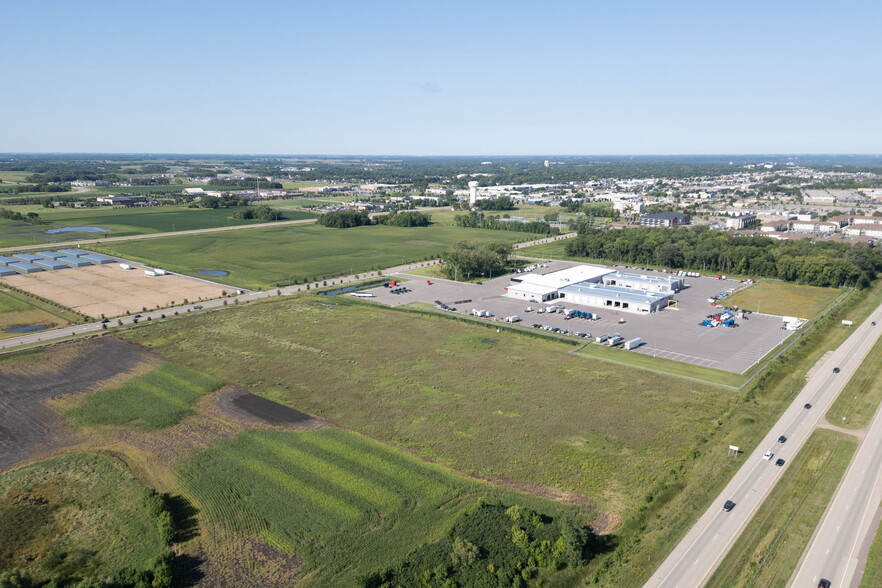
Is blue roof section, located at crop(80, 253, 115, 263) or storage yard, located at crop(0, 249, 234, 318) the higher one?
blue roof section, located at crop(80, 253, 115, 263)

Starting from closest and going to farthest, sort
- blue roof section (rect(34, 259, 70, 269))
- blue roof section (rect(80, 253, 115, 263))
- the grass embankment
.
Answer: the grass embankment
blue roof section (rect(34, 259, 70, 269))
blue roof section (rect(80, 253, 115, 263))

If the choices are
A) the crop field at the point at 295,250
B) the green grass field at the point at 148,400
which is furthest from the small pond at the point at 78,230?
the green grass field at the point at 148,400

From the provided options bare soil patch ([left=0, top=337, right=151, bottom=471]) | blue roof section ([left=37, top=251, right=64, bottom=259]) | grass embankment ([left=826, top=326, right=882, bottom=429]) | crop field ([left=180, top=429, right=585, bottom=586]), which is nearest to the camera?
crop field ([left=180, top=429, right=585, bottom=586])

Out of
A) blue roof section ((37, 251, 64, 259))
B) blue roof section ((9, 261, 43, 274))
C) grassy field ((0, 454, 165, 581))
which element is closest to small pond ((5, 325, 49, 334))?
grassy field ((0, 454, 165, 581))

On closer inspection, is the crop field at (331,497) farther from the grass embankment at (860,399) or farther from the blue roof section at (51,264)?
the blue roof section at (51,264)

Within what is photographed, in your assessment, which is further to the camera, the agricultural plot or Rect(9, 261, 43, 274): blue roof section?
Rect(9, 261, 43, 274): blue roof section

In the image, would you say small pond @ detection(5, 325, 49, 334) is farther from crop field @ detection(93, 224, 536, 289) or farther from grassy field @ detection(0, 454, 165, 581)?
grassy field @ detection(0, 454, 165, 581)

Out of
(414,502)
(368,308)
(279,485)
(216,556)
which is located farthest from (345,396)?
(368,308)

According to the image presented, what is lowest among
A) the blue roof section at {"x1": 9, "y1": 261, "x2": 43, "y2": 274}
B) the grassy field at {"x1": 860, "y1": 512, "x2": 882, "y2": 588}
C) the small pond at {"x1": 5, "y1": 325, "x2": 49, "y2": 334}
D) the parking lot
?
the grassy field at {"x1": 860, "y1": 512, "x2": 882, "y2": 588}

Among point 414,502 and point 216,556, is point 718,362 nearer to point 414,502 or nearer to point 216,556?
point 414,502
